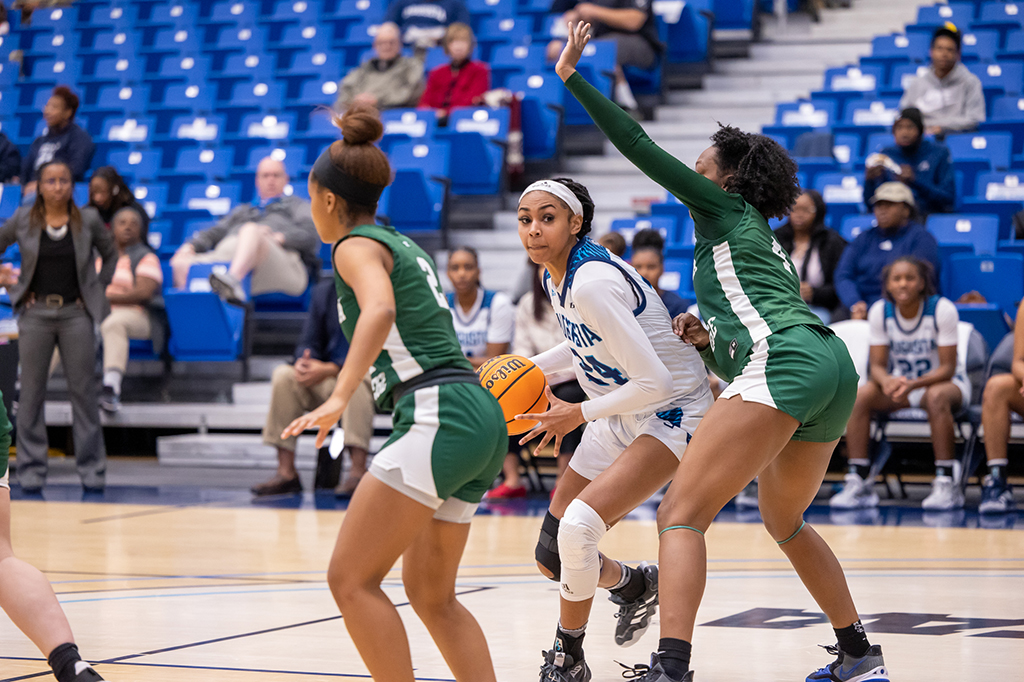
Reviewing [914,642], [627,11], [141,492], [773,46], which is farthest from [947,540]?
[773,46]

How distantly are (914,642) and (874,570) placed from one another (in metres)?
1.39

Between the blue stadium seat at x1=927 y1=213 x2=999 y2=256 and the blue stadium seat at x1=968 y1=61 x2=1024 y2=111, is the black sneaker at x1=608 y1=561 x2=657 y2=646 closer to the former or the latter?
the blue stadium seat at x1=927 y1=213 x2=999 y2=256

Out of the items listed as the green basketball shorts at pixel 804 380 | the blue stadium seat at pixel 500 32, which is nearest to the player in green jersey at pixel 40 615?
the green basketball shorts at pixel 804 380

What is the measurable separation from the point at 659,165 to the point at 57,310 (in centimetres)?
580

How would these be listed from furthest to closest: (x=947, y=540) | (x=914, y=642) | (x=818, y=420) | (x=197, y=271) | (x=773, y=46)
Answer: (x=773, y=46) → (x=197, y=271) → (x=947, y=540) → (x=914, y=642) → (x=818, y=420)

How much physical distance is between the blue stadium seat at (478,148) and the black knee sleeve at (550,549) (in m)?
6.71

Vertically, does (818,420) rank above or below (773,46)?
below

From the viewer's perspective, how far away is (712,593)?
4848 millimetres

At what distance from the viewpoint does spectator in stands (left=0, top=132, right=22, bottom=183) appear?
458 inches

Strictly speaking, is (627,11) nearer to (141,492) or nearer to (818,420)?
(141,492)

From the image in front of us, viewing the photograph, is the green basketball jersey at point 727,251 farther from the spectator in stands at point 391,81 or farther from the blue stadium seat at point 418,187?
the spectator in stands at point 391,81

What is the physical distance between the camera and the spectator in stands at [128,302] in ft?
29.6

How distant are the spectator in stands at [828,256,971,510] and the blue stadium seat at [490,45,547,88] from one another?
5008 mm

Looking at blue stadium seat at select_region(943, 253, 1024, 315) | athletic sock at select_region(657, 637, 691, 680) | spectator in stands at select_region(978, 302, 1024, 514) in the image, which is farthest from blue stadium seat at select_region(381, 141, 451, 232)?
athletic sock at select_region(657, 637, 691, 680)
